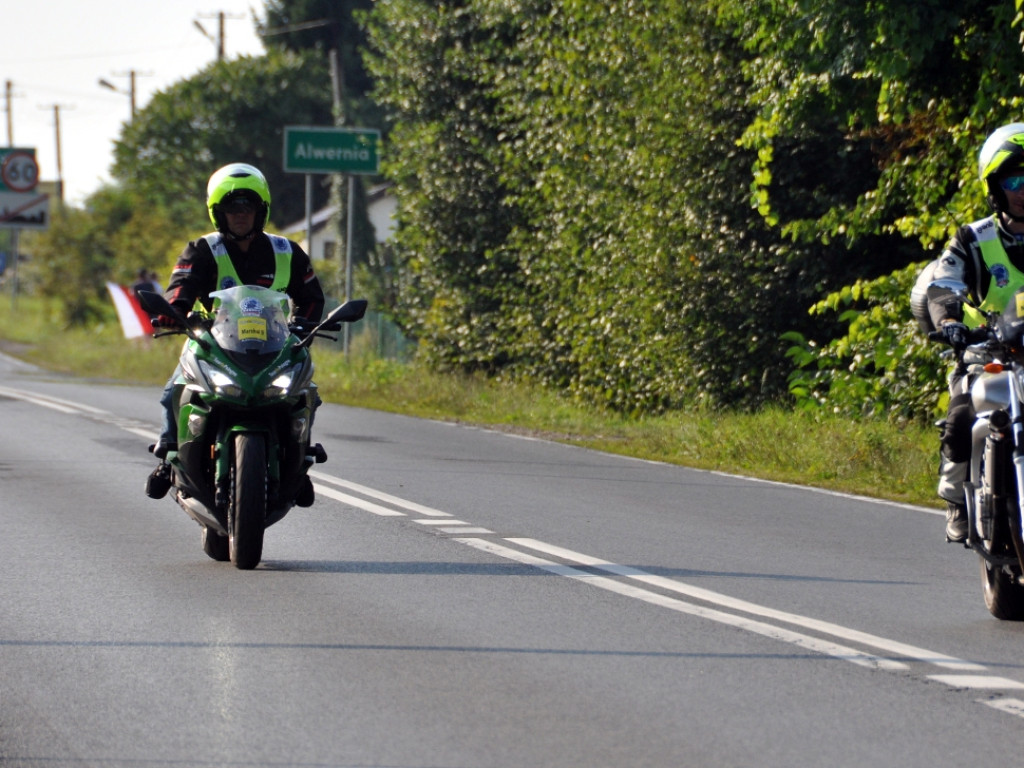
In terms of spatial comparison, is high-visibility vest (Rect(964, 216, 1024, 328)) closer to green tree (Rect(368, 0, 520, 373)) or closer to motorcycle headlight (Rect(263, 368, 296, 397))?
motorcycle headlight (Rect(263, 368, 296, 397))

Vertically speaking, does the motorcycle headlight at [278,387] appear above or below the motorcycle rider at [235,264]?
below

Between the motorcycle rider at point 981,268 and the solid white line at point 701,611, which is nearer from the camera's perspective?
→ the solid white line at point 701,611

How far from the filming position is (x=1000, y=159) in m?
6.93

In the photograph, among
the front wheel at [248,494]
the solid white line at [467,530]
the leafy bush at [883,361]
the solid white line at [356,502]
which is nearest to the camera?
the front wheel at [248,494]

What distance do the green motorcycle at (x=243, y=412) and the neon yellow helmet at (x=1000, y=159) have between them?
2.99m

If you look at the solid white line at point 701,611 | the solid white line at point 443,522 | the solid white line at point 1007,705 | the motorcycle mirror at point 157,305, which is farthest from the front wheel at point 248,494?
the solid white line at point 1007,705

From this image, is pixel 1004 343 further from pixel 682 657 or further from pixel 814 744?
pixel 814 744

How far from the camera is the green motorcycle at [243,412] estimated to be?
802 cm

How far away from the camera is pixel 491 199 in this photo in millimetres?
23656

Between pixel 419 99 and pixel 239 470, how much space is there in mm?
17193

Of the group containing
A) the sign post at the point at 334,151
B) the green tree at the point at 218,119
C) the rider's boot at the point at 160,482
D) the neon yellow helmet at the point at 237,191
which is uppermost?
the green tree at the point at 218,119

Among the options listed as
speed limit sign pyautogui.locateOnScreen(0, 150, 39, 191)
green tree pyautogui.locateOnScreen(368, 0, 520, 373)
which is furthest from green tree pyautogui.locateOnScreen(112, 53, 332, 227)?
green tree pyautogui.locateOnScreen(368, 0, 520, 373)

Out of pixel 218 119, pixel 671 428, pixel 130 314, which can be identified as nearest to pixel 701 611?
pixel 671 428

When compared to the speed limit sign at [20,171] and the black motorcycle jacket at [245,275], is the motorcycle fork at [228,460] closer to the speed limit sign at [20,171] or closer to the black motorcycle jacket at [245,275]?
the black motorcycle jacket at [245,275]
